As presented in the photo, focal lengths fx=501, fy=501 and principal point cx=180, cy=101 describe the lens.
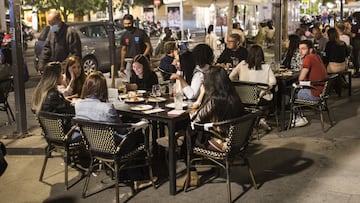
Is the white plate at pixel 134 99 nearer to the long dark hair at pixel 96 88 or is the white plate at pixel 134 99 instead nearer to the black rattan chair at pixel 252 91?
the long dark hair at pixel 96 88

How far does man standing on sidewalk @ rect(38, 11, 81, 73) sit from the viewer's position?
7.50 m

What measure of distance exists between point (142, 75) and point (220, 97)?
2183 mm

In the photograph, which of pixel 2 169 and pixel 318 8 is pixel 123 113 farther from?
pixel 318 8

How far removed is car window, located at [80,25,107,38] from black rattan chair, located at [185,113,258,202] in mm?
9979

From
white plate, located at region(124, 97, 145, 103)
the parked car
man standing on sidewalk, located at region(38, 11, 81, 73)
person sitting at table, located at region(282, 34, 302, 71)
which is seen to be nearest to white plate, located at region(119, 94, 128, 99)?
white plate, located at region(124, 97, 145, 103)

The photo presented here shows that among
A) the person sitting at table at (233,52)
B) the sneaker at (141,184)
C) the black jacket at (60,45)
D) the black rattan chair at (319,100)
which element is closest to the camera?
the sneaker at (141,184)

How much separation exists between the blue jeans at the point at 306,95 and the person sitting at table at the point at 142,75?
213cm

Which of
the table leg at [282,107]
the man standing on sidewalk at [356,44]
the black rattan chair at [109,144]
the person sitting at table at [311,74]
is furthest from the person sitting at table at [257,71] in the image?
the man standing on sidewalk at [356,44]

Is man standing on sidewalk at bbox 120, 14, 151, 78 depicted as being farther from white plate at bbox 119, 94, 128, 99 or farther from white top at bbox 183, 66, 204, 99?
white top at bbox 183, 66, 204, 99

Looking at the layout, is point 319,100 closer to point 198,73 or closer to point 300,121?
point 300,121

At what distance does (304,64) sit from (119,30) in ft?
36.9

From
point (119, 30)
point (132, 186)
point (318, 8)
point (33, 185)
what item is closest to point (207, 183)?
point (132, 186)

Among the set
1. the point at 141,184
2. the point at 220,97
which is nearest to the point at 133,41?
the point at 141,184

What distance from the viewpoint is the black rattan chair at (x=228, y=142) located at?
443 cm
